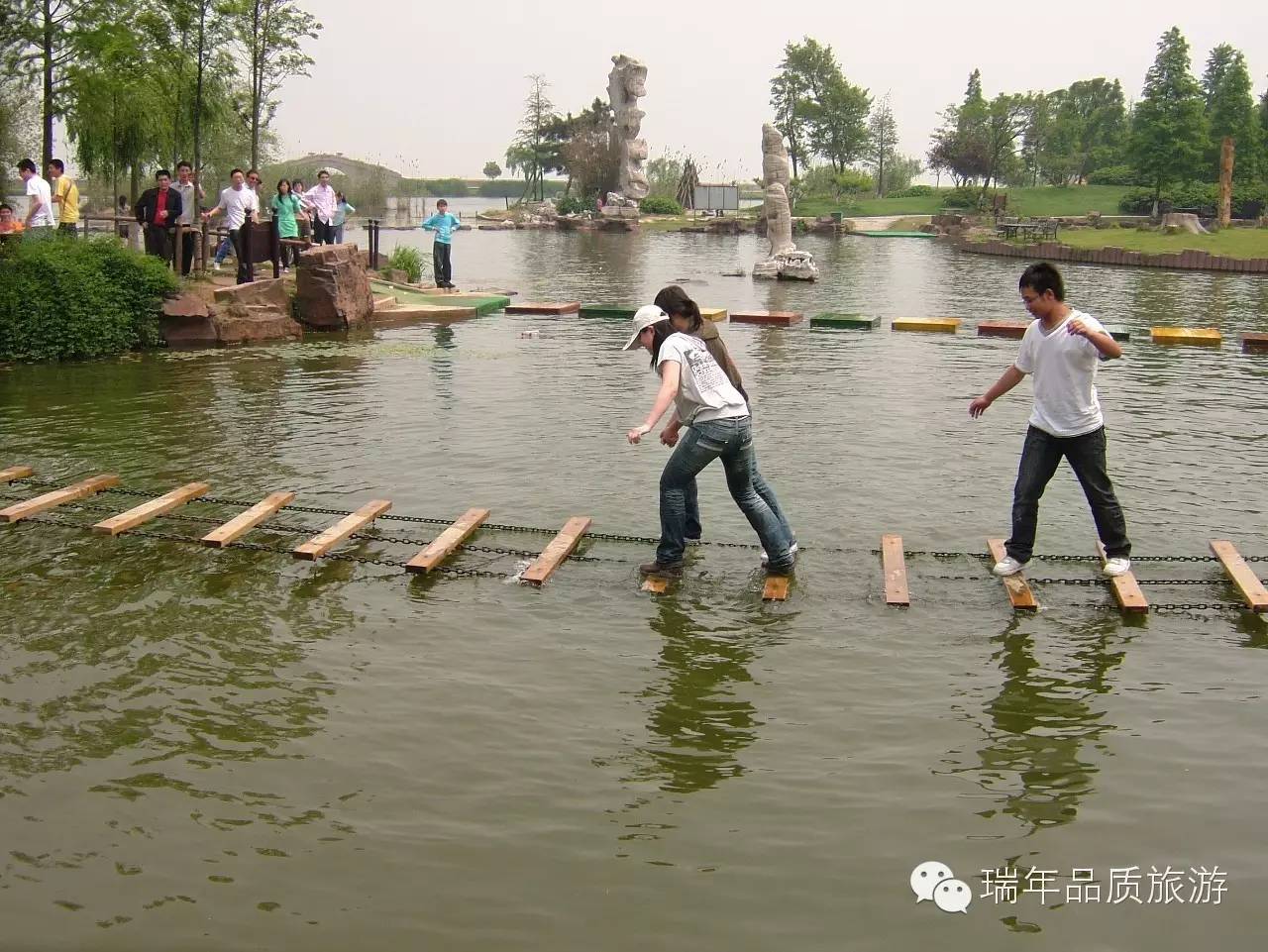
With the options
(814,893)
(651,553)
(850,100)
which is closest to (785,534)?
(651,553)

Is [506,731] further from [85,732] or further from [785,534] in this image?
[785,534]

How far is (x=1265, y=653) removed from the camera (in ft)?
20.5

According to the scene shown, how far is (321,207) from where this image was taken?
72.3ft

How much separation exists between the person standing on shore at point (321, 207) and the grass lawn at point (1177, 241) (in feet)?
88.8

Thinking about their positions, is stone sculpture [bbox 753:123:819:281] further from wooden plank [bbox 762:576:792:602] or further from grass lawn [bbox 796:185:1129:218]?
grass lawn [bbox 796:185:1129:218]

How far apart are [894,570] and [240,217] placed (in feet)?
48.1

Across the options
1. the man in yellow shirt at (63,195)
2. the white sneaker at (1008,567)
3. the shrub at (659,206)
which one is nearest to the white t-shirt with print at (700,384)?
the white sneaker at (1008,567)

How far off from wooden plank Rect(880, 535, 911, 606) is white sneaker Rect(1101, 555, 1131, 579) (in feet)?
3.86

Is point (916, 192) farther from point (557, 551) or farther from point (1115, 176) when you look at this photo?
point (557, 551)

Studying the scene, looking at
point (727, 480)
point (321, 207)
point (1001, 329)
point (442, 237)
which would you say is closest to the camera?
point (727, 480)

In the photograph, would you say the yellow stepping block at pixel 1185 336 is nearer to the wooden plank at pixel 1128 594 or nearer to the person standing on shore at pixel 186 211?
the wooden plank at pixel 1128 594

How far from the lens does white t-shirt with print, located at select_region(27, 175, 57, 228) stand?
52.2ft

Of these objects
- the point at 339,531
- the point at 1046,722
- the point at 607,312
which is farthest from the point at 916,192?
the point at 1046,722

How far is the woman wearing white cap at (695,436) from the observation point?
696cm
